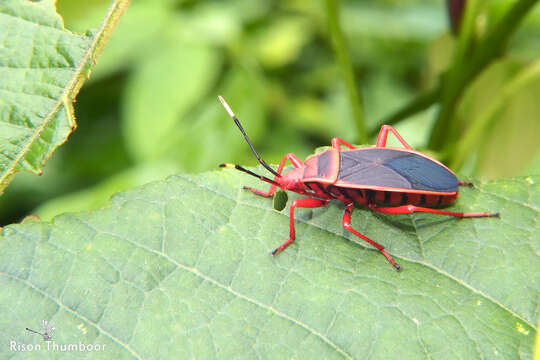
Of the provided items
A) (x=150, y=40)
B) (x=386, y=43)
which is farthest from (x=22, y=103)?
(x=386, y=43)

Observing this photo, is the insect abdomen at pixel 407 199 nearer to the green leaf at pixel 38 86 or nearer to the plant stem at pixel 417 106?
the plant stem at pixel 417 106

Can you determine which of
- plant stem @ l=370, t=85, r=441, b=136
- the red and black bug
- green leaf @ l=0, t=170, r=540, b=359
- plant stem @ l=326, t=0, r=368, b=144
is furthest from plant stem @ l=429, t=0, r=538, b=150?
green leaf @ l=0, t=170, r=540, b=359

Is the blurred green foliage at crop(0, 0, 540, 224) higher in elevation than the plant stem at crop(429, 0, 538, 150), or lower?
lower

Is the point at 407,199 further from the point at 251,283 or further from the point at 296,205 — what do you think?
the point at 251,283

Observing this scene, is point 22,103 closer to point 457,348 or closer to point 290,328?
point 290,328

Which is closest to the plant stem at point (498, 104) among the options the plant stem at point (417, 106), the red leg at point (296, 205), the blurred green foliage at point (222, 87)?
the plant stem at point (417, 106)

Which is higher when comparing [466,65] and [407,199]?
[466,65]

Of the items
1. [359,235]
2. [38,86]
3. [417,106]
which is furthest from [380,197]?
[38,86]

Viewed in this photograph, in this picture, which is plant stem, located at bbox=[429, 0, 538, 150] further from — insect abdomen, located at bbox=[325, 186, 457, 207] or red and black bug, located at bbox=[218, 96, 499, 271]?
insect abdomen, located at bbox=[325, 186, 457, 207]
